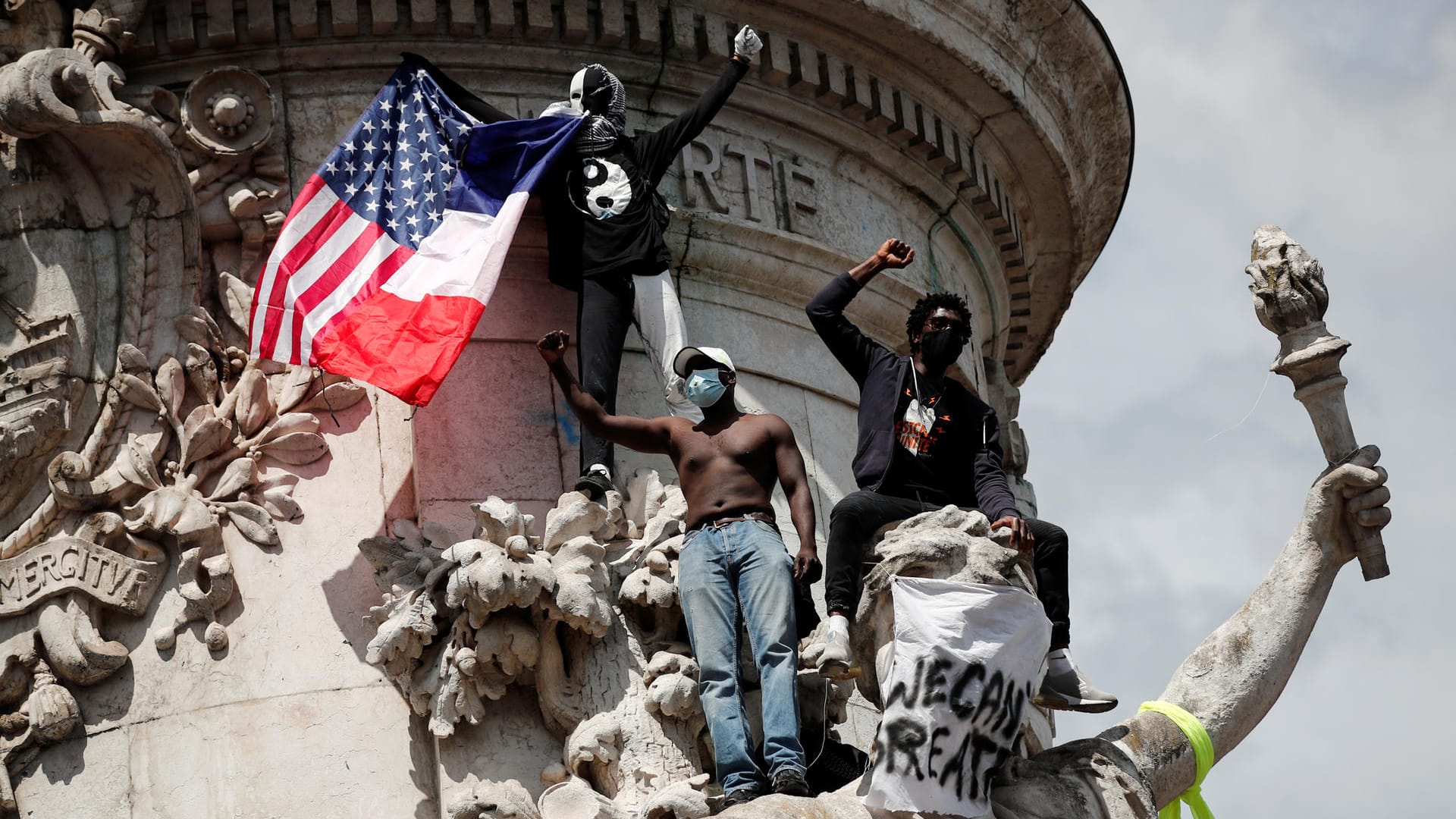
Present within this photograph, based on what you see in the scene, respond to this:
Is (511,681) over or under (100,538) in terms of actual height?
under

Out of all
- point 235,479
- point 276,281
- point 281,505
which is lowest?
point 281,505

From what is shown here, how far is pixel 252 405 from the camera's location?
560 inches

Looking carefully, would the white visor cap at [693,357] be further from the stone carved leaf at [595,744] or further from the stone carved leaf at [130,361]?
the stone carved leaf at [130,361]

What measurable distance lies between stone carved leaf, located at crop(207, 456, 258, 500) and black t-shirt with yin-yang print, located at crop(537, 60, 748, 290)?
2.05 m

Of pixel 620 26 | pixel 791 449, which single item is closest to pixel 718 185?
pixel 620 26

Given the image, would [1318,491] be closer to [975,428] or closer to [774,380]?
[975,428]

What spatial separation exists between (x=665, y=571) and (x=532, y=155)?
271 centimetres

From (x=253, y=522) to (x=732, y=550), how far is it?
2.75m

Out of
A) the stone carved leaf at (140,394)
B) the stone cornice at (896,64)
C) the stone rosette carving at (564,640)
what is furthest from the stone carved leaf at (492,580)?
the stone cornice at (896,64)

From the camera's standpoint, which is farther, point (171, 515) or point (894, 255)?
point (171, 515)

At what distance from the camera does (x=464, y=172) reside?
1482 centimetres

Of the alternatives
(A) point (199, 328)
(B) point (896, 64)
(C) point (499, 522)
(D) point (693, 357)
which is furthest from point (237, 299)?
(B) point (896, 64)

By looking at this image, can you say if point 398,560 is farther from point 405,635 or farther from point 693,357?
point 693,357

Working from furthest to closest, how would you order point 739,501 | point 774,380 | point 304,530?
1. point 774,380
2. point 304,530
3. point 739,501
